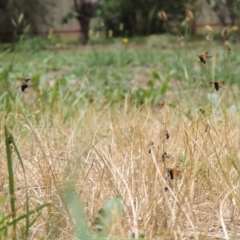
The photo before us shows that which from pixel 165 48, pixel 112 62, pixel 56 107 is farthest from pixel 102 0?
pixel 56 107

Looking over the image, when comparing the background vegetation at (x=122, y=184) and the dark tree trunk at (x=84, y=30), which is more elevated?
the background vegetation at (x=122, y=184)

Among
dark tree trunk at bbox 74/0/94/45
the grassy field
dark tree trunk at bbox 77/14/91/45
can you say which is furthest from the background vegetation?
dark tree trunk at bbox 74/0/94/45

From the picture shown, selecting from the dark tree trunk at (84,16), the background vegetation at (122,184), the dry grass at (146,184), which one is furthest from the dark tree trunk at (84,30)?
the dry grass at (146,184)

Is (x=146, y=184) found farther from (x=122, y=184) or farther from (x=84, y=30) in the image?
(x=84, y=30)

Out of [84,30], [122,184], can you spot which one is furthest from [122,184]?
[84,30]

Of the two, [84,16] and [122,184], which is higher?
[122,184]

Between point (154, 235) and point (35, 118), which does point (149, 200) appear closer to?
point (154, 235)

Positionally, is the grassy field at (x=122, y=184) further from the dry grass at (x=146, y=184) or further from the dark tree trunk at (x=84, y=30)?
the dark tree trunk at (x=84, y=30)

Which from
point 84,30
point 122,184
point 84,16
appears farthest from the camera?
point 84,16

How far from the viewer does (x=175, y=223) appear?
126 cm

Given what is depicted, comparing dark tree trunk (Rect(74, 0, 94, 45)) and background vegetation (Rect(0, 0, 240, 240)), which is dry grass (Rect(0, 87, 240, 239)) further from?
dark tree trunk (Rect(74, 0, 94, 45))

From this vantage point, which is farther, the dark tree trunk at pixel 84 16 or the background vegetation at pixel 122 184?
the dark tree trunk at pixel 84 16

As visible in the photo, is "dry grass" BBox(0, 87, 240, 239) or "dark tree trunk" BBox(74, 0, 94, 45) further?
"dark tree trunk" BBox(74, 0, 94, 45)

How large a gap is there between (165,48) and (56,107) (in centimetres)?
845
